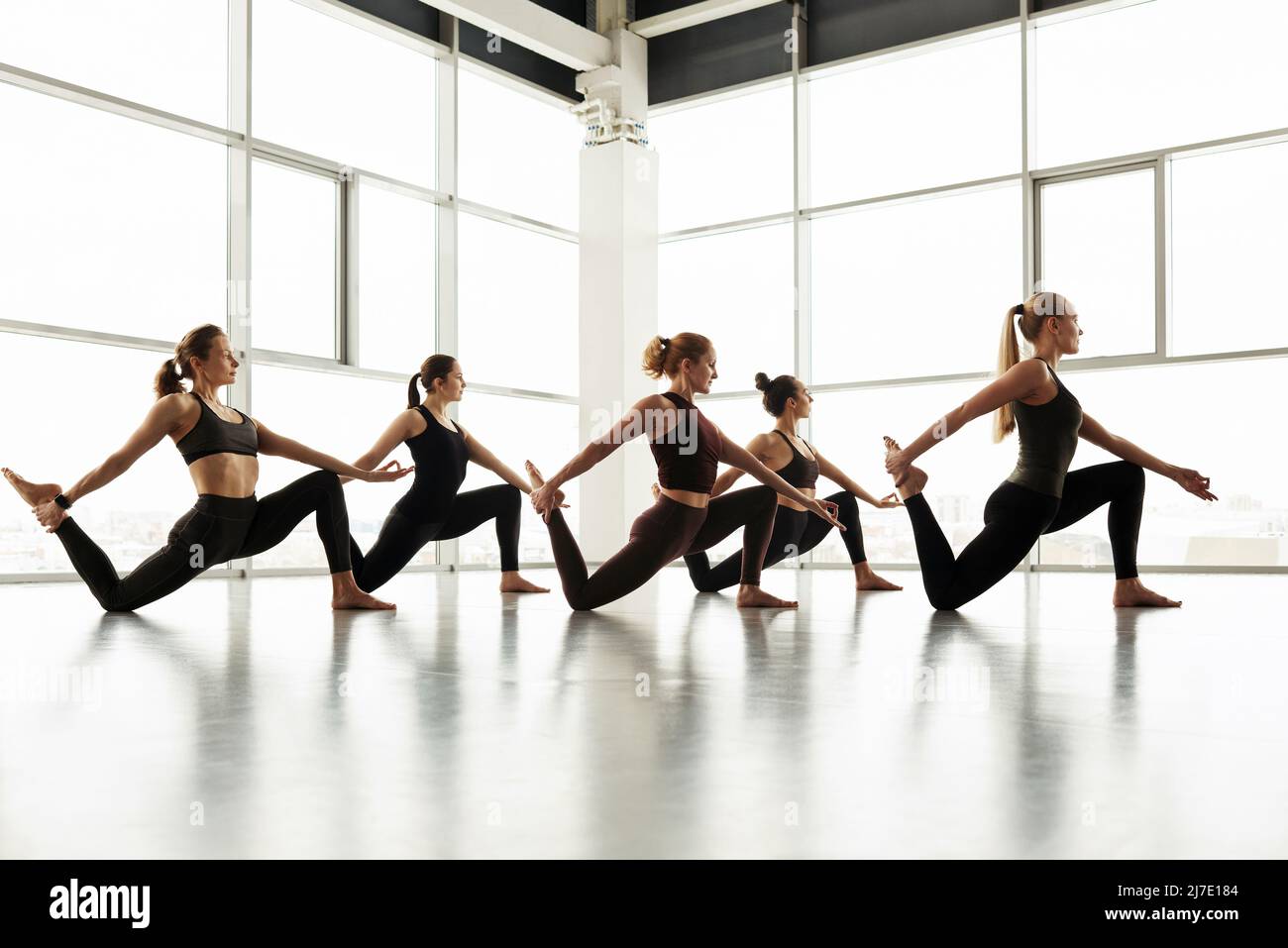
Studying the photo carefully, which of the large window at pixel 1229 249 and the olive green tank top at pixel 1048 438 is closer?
the olive green tank top at pixel 1048 438

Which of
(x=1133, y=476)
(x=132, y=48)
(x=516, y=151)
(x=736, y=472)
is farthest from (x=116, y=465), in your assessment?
(x=516, y=151)

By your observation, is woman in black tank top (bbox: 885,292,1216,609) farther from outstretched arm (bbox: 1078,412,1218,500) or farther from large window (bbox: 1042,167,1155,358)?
large window (bbox: 1042,167,1155,358)

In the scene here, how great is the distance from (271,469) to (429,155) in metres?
3.10

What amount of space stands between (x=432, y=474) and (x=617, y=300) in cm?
546

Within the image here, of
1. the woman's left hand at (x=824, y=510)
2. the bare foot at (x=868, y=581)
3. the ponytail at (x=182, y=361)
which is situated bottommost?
the bare foot at (x=868, y=581)

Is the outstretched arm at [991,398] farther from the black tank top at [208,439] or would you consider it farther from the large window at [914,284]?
the large window at [914,284]

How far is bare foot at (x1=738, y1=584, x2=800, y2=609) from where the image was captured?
14.0 feet

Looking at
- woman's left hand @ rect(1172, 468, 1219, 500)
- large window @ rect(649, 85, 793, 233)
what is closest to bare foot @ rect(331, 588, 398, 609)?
woman's left hand @ rect(1172, 468, 1219, 500)

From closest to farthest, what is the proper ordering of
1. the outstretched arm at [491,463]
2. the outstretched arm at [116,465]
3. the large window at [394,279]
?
1. the outstretched arm at [116,465]
2. the outstretched arm at [491,463]
3. the large window at [394,279]

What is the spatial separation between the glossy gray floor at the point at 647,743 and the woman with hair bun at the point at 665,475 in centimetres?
70

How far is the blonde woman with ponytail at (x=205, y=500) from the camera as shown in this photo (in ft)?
13.1

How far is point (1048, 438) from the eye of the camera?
4027 millimetres

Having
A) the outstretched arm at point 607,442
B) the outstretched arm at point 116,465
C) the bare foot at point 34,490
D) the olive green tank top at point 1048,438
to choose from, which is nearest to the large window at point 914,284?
the olive green tank top at point 1048,438

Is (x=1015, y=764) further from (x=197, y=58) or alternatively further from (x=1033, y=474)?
(x=197, y=58)
